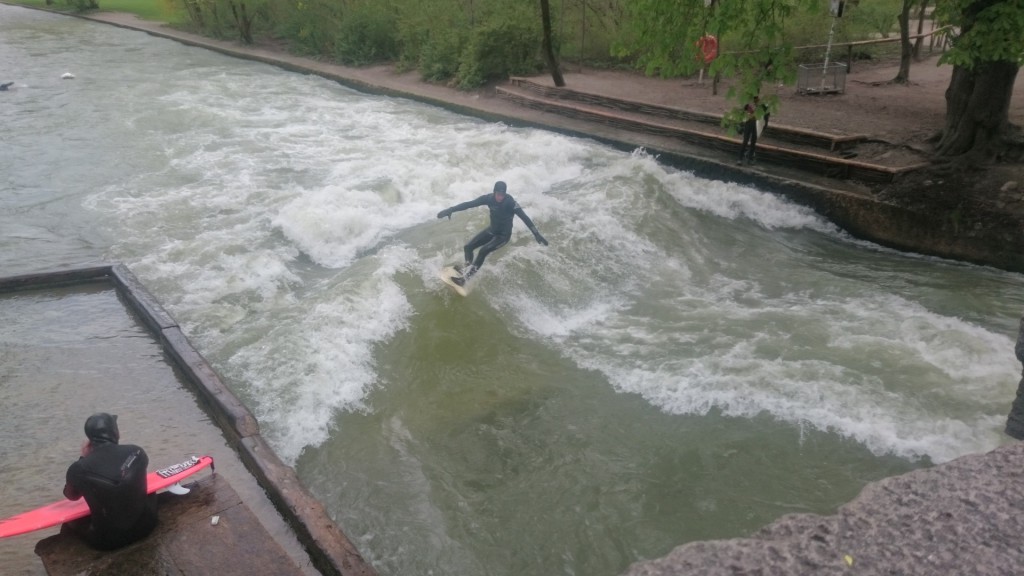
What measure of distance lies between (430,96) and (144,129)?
324 inches

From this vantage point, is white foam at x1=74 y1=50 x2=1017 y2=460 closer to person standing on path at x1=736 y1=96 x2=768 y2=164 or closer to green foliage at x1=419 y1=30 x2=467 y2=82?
person standing on path at x1=736 y1=96 x2=768 y2=164

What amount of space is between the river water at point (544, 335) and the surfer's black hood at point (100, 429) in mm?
2146

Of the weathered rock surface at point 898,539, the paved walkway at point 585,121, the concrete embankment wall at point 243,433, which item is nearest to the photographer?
the weathered rock surface at point 898,539

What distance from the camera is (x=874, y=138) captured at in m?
14.5

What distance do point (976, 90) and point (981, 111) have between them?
0.38 meters

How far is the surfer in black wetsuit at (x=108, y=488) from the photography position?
475 cm

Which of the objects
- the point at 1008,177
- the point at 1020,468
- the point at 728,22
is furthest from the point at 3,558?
the point at 1008,177

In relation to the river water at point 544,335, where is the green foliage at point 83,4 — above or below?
above

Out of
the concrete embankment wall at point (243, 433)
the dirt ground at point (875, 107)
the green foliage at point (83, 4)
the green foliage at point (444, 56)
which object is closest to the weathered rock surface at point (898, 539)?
the concrete embankment wall at point (243, 433)

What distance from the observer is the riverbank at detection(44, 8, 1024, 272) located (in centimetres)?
1169

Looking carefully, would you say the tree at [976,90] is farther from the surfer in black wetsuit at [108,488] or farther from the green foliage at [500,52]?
the green foliage at [500,52]

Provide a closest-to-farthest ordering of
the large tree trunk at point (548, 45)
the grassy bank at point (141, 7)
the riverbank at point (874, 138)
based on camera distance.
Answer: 1. the riverbank at point (874, 138)
2. the large tree trunk at point (548, 45)
3. the grassy bank at point (141, 7)

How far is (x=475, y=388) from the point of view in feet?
27.0

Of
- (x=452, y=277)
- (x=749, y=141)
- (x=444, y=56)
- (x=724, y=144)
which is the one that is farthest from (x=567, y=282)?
(x=444, y=56)
